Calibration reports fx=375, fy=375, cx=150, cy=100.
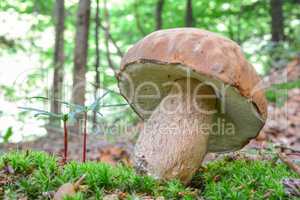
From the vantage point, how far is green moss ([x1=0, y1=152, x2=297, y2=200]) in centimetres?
168

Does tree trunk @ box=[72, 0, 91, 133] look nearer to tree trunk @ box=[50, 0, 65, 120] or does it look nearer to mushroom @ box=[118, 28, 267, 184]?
tree trunk @ box=[50, 0, 65, 120]

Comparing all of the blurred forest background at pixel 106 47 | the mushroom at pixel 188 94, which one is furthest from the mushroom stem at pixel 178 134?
the blurred forest background at pixel 106 47

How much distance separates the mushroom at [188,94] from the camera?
72.2 inches

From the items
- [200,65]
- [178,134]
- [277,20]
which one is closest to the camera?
[200,65]

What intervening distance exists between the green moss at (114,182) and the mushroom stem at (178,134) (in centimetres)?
11

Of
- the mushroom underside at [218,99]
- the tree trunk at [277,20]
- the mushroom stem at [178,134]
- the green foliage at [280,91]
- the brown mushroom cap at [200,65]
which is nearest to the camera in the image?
the brown mushroom cap at [200,65]

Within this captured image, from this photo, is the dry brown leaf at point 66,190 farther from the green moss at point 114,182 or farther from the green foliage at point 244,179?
the green foliage at point 244,179

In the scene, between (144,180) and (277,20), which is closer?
(144,180)

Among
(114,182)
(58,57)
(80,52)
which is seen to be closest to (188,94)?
(114,182)

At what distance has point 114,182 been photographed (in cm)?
182

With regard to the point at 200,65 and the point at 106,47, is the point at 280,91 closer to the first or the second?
the point at 106,47

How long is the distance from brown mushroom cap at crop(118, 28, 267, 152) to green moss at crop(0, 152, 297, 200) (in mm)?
396

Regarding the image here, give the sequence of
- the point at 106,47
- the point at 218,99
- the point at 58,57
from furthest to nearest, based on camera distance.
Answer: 1. the point at 58,57
2. the point at 106,47
3. the point at 218,99

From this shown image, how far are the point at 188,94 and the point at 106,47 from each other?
4.32 metres
